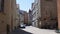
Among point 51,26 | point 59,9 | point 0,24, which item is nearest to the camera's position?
point 59,9

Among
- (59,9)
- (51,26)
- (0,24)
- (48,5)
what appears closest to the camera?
(59,9)

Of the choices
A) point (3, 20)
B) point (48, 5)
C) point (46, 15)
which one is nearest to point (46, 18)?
point (46, 15)

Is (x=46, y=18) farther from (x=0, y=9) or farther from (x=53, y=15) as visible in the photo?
(x=0, y=9)

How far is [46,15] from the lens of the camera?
28.6 m

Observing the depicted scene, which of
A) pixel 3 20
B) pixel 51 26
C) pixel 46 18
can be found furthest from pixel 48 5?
pixel 3 20

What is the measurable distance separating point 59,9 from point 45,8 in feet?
57.2

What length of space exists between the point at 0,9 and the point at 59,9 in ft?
19.3

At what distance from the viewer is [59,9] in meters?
11.5

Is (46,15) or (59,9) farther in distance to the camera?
(46,15)

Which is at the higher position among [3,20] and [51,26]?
[3,20]

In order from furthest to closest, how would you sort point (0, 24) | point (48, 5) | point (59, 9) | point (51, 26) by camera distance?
point (48, 5) < point (51, 26) < point (0, 24) < point (59, 9)

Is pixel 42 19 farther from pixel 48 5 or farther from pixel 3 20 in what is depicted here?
pixel 3 20

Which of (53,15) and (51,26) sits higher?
(53,15)

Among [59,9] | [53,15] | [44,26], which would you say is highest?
[59,9]
